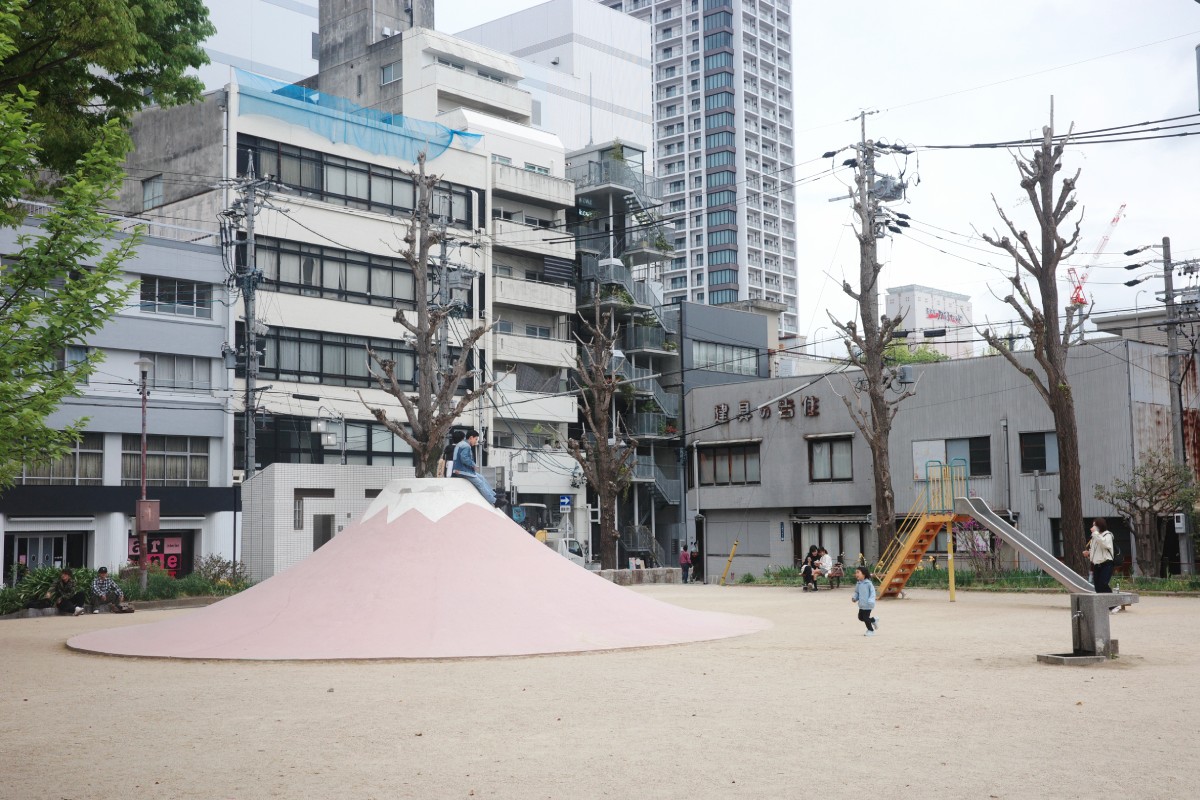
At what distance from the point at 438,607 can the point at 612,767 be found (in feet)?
33.8

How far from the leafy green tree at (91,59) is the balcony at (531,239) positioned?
1571 inches

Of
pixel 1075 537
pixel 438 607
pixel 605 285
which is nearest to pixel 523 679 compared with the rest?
pixel 438 607

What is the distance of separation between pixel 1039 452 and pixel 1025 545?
17.9m

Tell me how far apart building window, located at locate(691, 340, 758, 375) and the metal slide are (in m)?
36.3

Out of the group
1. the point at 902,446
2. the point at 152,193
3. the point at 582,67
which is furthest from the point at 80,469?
the point at 582,67

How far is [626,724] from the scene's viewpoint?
38.0 feet

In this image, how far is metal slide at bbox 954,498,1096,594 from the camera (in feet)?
84.3

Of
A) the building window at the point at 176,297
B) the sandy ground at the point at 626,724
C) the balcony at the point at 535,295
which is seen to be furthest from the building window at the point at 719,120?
the sandy ground at the point at 626,724

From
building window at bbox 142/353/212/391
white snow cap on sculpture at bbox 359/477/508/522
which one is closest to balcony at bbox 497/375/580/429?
building window at bbox 142/353/212/391

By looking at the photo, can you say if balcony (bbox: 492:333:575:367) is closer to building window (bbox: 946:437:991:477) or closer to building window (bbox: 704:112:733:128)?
building window (bbox: 946:437:991:477)

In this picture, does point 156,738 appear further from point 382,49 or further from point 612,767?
point 382,49

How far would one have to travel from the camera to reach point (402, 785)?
8969 mm

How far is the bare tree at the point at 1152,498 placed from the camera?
36.2 m

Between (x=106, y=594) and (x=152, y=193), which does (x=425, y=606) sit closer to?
(x=106, y=594)
